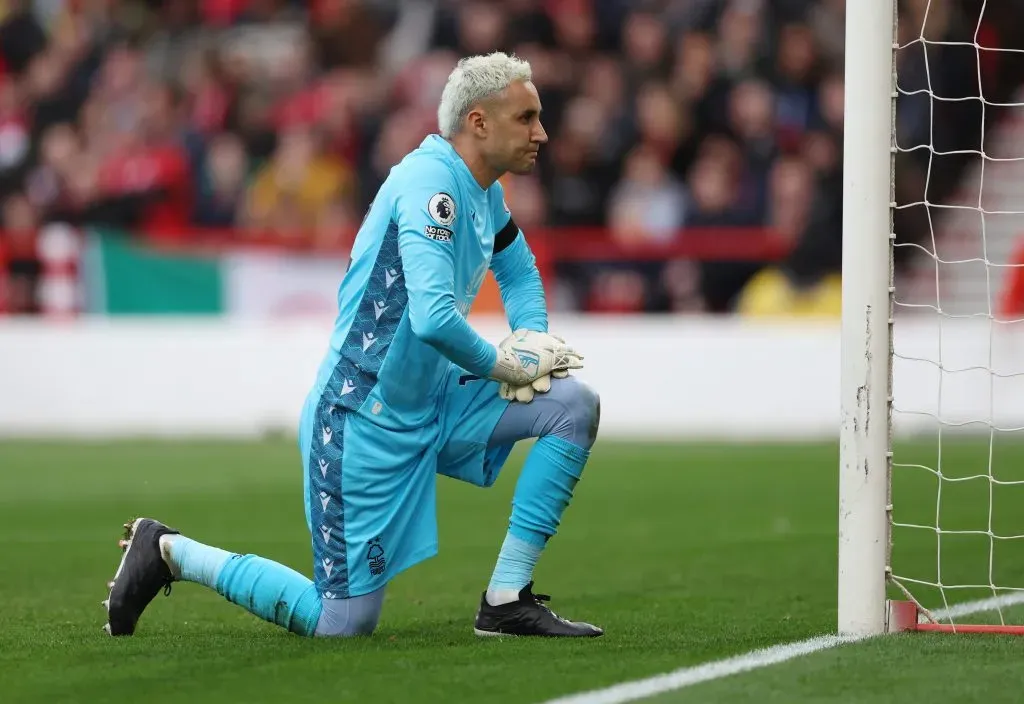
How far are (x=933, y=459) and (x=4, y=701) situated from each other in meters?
8.65

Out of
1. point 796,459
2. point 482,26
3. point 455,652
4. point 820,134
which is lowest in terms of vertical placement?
point 796,459

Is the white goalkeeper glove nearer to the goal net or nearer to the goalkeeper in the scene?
the goalkeeper

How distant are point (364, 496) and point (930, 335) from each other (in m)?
9.50

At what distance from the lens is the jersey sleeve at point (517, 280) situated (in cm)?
590

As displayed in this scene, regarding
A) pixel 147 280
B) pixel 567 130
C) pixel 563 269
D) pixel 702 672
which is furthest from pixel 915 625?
pixel 567 130

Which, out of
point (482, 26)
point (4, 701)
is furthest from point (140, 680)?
point (482, 26)

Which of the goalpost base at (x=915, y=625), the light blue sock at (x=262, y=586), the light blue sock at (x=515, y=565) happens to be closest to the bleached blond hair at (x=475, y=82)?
the light blue sock at (x=515, y=565)

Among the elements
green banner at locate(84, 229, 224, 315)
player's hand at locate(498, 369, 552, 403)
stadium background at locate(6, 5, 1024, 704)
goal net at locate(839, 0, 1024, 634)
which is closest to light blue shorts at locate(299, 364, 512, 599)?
player's hand at locate(498, 369, 552, 403)

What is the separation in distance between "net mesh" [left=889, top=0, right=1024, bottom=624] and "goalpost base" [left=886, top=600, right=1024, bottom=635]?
96 millimetres

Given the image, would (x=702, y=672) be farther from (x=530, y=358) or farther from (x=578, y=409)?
(x=530, y=358)

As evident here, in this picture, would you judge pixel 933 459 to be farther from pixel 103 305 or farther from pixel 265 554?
pixel 103 305

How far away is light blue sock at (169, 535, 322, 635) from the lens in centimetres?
540

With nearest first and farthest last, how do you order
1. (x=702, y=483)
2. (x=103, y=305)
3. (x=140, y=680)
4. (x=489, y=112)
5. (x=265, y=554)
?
1. (x=140, y=680)
2. (x=489, y=112)
3. (x=265, y=554)
4. (x=702, y=483)
5. (x=103, y=305)

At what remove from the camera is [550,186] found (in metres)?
16.7
